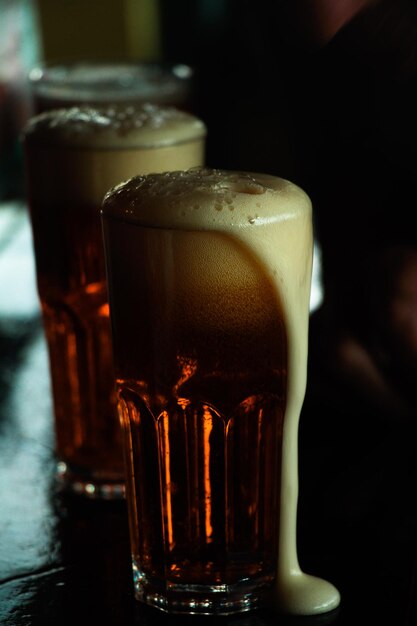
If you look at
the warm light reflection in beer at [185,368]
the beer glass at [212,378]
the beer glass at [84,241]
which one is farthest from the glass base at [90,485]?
the warm light reflection in beer at [185,368]

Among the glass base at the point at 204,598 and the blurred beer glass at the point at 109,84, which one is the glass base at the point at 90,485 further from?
the blurred beer glass at the point at 109,84

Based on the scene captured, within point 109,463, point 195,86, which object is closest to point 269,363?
point 109,463

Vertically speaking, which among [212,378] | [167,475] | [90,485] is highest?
[212,378]

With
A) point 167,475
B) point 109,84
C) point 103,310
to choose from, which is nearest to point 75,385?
point 103,310

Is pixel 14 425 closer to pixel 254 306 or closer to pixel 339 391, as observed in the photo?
pixel 339 391

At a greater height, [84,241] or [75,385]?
[84,241]

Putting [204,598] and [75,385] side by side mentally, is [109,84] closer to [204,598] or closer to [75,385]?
[75,385]

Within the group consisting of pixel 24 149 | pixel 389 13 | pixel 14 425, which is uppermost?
pixel 389 13

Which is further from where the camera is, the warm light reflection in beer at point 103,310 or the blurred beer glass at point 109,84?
the blurred beer glass at point 109,84
